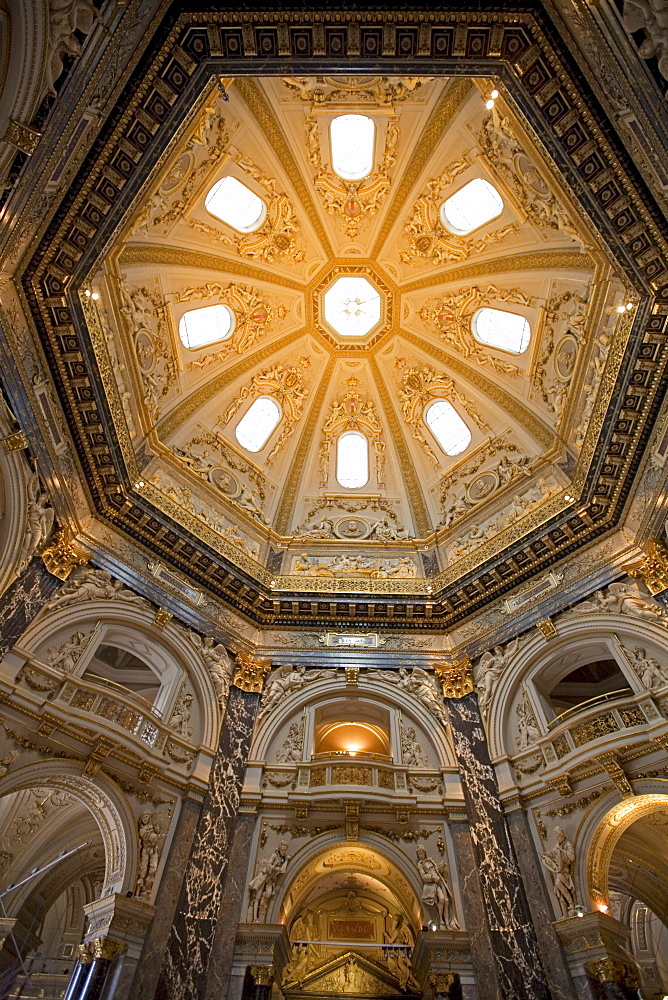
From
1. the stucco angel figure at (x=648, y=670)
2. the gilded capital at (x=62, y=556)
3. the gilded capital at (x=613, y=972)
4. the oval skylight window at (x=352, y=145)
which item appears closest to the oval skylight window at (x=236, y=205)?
the oval skylight window at (x=352, y=145)

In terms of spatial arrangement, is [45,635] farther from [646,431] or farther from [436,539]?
[646,431]

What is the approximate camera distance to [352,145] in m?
18.6

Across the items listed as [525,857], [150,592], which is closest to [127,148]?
[150,592]

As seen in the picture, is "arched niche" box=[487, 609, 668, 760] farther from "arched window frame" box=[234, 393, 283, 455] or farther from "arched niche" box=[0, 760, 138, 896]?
"arched window frame" box=[234, 393, 283, 455]

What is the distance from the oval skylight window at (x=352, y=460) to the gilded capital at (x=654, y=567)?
35.9 feet

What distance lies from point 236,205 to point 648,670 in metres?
17.8

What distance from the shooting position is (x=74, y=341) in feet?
45.6

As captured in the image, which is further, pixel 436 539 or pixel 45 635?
pixel 436 539

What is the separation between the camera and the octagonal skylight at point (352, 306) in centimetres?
2281

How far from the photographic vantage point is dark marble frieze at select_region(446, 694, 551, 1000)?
36.0 feet

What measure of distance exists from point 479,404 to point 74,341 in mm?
13575

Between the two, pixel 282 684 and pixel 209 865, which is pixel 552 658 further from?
pixel 209 865

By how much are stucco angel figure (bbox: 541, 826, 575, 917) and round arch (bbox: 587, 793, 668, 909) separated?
1.12 feet

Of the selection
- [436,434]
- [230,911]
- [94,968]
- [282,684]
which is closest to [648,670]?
[282,684]
